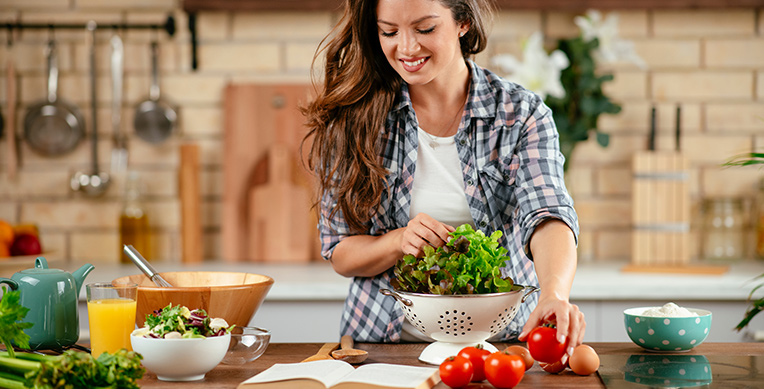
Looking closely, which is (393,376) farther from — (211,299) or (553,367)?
(211,299)

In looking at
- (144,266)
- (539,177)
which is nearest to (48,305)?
(144,266)

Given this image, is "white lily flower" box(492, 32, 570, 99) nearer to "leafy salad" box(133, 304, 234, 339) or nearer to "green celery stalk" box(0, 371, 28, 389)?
"leafy salad" box(133, 304, 234, 339)

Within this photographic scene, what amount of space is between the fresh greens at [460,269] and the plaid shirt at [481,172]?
0.96 feet

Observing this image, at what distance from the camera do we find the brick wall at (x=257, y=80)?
2908 millimetres

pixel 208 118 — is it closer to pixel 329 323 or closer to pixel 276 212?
pixel 276 212

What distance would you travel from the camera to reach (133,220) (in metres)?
2.93

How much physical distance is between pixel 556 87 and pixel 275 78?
1.06 m

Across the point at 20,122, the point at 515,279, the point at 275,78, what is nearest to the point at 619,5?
the point at 275,78

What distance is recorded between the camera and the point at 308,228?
2.92 meters

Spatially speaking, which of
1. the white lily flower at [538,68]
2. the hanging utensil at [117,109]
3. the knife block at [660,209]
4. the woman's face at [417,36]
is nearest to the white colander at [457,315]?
the woman's face at [417,36]

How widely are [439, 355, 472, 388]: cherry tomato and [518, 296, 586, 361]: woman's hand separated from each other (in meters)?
0.11

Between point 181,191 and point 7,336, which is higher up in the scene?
point 181,191

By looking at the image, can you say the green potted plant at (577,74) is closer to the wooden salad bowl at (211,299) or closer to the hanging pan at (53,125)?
the wooden salad bowl at (211,299)

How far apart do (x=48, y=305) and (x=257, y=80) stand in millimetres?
1701
